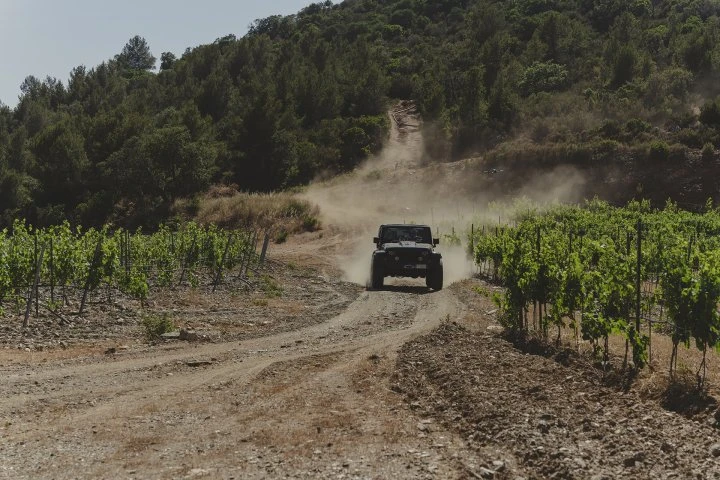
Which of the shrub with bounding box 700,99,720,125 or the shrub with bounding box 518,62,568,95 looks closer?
the shrub with bounding box 700,99,720,125

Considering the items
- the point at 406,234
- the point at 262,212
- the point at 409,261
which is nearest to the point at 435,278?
the point at 409,261

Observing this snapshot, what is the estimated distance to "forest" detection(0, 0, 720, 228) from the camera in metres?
63.1

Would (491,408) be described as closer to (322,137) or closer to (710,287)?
(710,287)

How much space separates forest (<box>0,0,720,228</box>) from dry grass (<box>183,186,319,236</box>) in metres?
3.62

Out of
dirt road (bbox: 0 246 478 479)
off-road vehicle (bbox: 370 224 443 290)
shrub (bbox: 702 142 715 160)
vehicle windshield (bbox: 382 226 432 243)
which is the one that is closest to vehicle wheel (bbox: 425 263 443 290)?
off-road vehicle (bbox: 370 224 443 290)

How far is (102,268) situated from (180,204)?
1711 inches

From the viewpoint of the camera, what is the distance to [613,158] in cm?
6100

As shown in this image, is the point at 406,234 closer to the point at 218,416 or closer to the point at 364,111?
the point at 218,416

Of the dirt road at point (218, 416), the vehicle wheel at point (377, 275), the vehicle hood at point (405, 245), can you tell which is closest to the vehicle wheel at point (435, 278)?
the vehicle hood at point (405, 245)

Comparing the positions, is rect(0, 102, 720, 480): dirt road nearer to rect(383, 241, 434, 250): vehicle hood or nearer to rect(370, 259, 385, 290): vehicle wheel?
rect(383, 241, 434, 250): vehicle hood

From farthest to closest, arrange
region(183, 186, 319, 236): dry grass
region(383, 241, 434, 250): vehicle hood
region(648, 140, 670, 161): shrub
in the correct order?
region(648, 140, 670, 161): shrub < region(183, 186, 319, 236): dry grass < region(383, 241, 434, 250): vehicle hood

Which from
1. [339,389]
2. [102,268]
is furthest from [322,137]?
[339,389]

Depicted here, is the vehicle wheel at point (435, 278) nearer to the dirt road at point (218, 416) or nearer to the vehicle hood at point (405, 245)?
the vehicle hood at point (405, 245)

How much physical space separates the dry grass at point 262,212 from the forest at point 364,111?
362 centimetres
